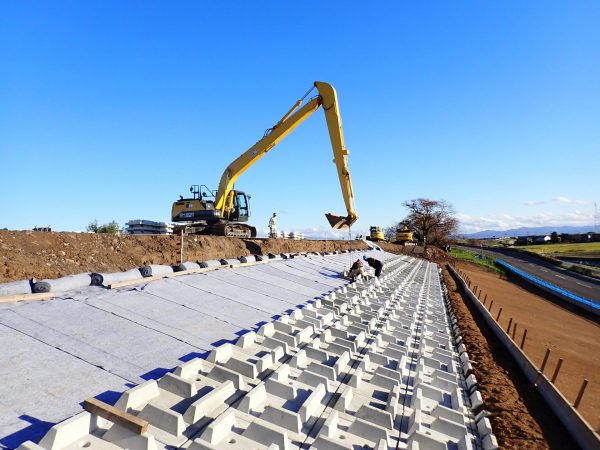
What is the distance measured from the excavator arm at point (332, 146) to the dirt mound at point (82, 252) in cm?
593

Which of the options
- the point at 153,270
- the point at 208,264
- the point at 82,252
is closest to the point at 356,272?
the point at 208,264

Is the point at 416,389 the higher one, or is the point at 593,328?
the point at 416,389

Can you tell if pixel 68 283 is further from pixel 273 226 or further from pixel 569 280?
pixel 569 280

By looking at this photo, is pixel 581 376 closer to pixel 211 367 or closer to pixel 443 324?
pixel 443 324

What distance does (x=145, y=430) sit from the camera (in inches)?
84.1

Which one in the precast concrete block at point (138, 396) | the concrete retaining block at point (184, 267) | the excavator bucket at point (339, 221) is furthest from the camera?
the excavator bucket at point (339, 221)

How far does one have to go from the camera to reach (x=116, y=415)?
2193mm

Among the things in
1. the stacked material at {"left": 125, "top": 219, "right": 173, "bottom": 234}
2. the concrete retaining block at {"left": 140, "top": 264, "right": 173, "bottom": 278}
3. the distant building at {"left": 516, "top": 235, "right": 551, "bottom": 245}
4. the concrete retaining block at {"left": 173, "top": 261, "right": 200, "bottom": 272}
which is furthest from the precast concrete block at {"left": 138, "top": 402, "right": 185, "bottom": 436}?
the distant building at {"left": 516, "top": 235, "right": 551, "bottom": 245}

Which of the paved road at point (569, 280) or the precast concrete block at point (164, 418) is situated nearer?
the precast concrete block at point (164, 418)

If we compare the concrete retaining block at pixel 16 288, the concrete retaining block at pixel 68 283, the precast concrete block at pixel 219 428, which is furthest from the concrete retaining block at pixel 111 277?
the precast concrete block at pixel 219 428

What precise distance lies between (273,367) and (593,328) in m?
29.9

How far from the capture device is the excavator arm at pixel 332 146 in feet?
60.0

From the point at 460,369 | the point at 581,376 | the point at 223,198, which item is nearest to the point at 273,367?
the point at 460,369

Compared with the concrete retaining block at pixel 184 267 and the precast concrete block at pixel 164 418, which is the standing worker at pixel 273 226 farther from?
the precast concrete block at pixel 164 418
